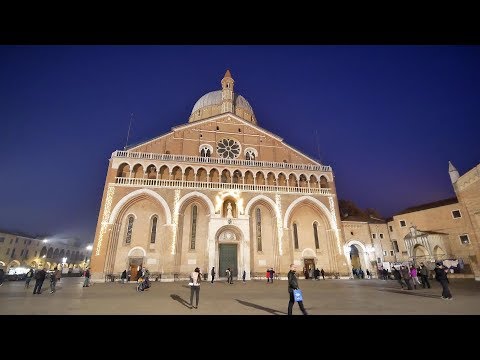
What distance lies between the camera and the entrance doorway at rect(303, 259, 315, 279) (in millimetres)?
24525

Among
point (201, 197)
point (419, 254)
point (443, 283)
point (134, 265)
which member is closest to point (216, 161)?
point (201, 197)

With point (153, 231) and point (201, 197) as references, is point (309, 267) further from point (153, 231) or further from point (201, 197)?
point (153, 231)

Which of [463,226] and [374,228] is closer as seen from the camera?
[463,226]

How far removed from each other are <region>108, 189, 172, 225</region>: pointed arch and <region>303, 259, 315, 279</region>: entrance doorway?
1508 centimetres

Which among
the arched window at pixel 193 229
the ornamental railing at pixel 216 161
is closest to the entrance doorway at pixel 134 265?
Answer: the arched window at pixel 193 229

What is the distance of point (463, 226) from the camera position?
2556 cm

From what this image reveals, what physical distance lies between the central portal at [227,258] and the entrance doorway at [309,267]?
298 inches

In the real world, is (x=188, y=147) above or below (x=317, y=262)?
above

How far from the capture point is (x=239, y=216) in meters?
24.2

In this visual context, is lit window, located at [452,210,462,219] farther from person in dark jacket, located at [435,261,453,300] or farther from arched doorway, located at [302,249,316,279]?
person in dark jacket, located at [435,261,453,300]
